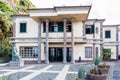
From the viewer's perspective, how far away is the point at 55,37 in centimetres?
3053

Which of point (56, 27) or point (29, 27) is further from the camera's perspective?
point (29, 27)

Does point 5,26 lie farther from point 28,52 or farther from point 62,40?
point 62,40

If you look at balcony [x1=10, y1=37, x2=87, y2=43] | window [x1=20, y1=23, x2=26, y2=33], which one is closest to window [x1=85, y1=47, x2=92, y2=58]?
balcony [x1=10, y1=37, x2=87, y2=43]

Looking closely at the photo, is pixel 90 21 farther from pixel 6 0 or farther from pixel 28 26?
pixel 6 0

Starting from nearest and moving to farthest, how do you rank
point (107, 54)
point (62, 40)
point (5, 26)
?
1. point (62, 40)
2. point (5, 26)
3. point (107, 54)

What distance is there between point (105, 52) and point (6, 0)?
20.1 m

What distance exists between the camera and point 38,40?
99.6ft

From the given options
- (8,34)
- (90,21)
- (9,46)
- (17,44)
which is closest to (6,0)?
(8,34)

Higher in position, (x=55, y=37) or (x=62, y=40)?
(x=55, y=37)

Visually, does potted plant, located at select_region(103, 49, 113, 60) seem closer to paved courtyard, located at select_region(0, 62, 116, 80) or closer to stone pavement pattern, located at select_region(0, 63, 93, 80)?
paved courtyard, located at select_region(0, 62, 116, 80)

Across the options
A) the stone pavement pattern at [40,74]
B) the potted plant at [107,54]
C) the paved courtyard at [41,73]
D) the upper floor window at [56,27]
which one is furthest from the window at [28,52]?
the potted plant at [107,54]

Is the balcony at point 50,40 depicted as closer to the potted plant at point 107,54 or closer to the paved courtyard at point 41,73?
the potted plant at point 107,54

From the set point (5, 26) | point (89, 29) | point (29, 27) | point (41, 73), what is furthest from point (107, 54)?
point (41, 73)

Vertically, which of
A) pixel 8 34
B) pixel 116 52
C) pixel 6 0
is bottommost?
pixel 116 52
